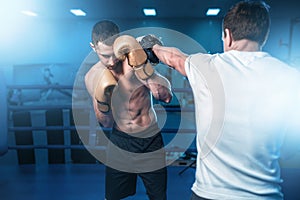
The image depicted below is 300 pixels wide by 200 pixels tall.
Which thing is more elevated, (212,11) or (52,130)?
(212,11)

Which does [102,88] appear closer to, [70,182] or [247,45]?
[247,45]

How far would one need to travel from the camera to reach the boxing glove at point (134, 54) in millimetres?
1220

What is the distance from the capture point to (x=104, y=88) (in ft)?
4.51

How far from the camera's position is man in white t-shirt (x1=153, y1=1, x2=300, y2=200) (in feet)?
2.71

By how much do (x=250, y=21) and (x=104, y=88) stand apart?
0.76 metres

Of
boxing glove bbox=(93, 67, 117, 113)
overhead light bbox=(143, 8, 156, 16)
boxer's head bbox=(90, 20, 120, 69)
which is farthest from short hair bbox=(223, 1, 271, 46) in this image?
overhead light bbox=(143, 8, 156, 16)

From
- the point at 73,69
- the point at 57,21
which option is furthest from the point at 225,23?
the point at 57,21

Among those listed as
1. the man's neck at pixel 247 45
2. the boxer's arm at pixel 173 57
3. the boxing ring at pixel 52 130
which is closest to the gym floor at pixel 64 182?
the boxing ring at pixel 52 130

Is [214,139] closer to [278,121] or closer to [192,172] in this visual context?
[278,121]

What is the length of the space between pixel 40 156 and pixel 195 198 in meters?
3.80

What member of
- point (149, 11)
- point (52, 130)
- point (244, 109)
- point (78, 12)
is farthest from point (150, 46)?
point (78, 12)

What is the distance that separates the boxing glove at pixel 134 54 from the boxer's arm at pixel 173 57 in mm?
69

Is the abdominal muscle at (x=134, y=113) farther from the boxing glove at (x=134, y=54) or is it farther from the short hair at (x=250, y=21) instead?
the short hair at (x=250, y=21)

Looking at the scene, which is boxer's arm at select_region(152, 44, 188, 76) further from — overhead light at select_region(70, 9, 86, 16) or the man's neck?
overhead light at select_region(70, 9, 86, 16)
